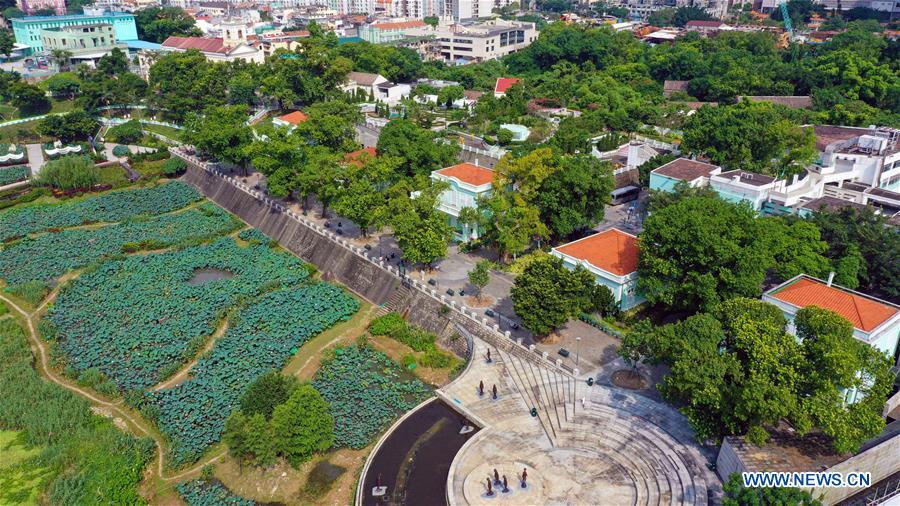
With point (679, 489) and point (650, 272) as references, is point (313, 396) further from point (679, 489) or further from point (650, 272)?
point (650, 272)

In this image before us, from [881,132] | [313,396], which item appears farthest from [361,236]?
[881,132]

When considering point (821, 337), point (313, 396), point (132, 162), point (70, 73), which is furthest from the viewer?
point (70, 73)

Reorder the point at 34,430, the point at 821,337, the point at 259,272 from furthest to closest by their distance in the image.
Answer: the point at 259,272, the point at 34,430, the point at 821,337

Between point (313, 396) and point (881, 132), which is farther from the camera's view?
point (881, 132)

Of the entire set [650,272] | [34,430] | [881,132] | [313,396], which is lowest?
[34,430]

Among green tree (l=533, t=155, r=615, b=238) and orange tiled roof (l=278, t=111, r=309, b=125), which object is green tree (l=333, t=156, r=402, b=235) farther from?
orange tiled roof (l=278, t=111, r=309, b=125)

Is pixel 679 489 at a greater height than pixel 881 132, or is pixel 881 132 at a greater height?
pixel 881 132
